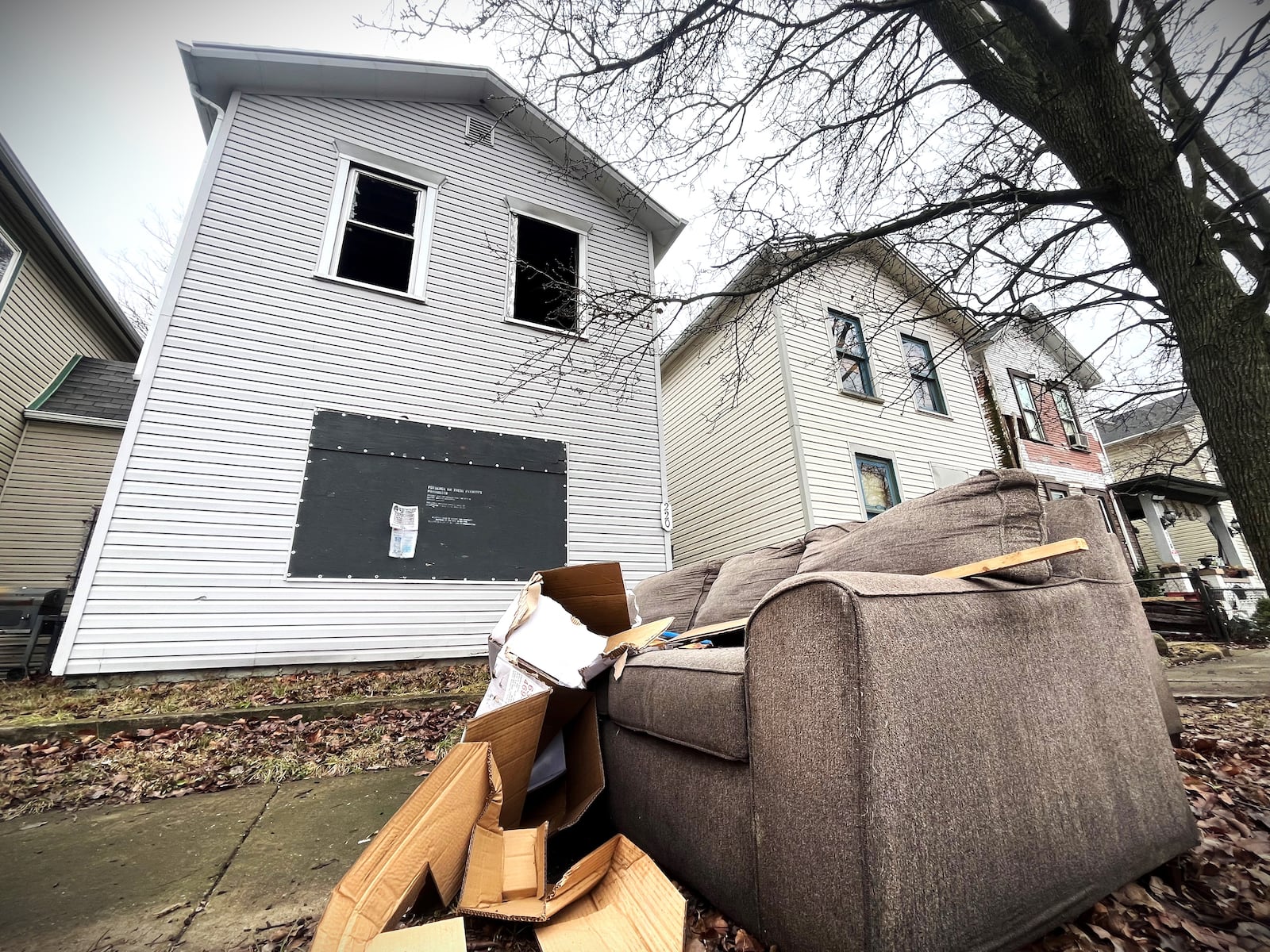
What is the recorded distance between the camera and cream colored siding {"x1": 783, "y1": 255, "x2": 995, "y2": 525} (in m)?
6.99

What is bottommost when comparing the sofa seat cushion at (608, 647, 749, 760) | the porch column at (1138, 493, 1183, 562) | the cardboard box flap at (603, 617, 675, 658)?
the sofa seat cushion at (608, 647, 749, 760)

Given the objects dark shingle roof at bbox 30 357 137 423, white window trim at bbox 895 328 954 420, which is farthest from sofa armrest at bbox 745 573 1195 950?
dark shingle roof at bbox 30 357 137 423

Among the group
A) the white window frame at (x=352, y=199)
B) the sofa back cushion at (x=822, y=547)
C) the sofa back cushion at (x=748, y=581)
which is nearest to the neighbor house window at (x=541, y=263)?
the white window frame at (x=352, y=199)

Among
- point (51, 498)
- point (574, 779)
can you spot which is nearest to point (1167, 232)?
point (574, 779)

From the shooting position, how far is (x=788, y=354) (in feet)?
24.1

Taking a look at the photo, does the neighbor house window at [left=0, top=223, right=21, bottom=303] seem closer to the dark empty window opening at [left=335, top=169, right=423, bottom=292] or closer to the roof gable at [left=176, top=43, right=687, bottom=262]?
the roof gable at [left=176, top=43, right=687, bottom=262]

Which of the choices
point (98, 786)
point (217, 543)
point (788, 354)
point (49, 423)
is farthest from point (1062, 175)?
point (49, 423)

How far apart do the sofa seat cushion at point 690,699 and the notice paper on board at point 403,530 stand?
3.31 meters

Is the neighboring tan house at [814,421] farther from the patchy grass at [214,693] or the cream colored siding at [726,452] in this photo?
the patchy grass at [214,693]

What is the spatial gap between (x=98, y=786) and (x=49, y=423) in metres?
7.43

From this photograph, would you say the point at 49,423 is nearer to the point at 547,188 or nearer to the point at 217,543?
the point at 217,543

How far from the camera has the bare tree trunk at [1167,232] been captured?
6.95ft

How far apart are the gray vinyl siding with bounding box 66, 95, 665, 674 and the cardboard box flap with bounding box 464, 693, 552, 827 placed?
3.20 metres

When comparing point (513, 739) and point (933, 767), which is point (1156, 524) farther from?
point (513, 739)
